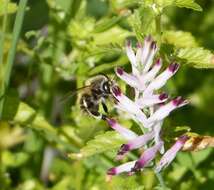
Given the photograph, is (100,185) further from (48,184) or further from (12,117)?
(48,184)

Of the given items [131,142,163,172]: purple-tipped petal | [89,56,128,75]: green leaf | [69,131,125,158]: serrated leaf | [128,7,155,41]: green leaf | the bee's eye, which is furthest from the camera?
[89,56,128,75]: green leaf

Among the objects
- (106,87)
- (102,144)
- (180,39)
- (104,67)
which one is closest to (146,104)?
(102,144)

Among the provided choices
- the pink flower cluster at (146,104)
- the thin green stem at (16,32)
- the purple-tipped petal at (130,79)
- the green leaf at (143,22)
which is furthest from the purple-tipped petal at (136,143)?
the thin green stem at (16,32)

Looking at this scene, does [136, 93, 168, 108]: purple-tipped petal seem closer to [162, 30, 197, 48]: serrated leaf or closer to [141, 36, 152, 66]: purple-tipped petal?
[141, 36, 152, 66]: purple-tipped petal

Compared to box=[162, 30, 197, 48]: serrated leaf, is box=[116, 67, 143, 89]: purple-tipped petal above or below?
above

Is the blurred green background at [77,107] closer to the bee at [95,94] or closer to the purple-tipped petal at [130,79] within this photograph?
the bee at [95,94]

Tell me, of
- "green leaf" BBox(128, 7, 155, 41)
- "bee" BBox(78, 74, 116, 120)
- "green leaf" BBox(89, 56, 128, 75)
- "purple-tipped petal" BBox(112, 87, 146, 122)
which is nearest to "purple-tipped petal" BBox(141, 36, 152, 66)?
"purple-tipped petal" BBox(112, 87, 146, 122)
